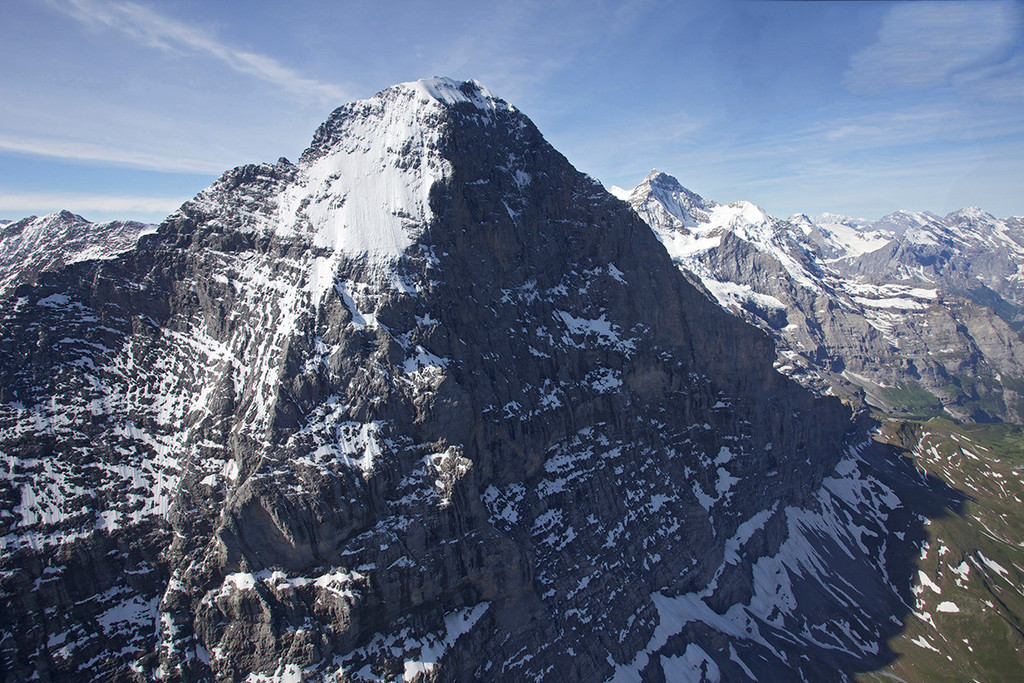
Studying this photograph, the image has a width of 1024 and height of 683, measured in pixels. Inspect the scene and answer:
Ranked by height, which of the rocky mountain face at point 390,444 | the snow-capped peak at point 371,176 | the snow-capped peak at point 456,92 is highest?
the snow-capped peak at point 456,92

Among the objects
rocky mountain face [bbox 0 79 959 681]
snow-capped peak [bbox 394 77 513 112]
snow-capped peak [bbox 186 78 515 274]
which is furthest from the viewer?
snow-capped peak [bbox 394 77 513 112]

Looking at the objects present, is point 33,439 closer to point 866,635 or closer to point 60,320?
point 60,320

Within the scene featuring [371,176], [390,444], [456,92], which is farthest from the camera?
[456,92]

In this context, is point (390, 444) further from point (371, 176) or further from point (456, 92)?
point (456, 92)

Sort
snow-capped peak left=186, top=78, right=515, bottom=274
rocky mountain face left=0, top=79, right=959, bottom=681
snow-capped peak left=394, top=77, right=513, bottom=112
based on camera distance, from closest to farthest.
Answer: rocky mountain face left=0, top=79, right=959, bottom=681 < snow-capped peak left=186, top=78, right=515, bottom=274 < snow-capped peak left=394, top=77, right=513, bottom=112

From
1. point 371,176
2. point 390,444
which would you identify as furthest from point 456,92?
point 390,444

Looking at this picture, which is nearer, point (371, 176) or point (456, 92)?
point (371, 176)

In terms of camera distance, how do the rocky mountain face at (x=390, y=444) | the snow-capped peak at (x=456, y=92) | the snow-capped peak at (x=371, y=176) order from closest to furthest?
the rocky mountain face at (x=390, y=444) → the snow-capped peak at (x=371, y=176) → the snow-capped peak at (x=456, y=92)

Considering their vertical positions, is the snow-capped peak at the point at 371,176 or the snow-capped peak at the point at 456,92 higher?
the snow-capped peak at the point at 456,92
